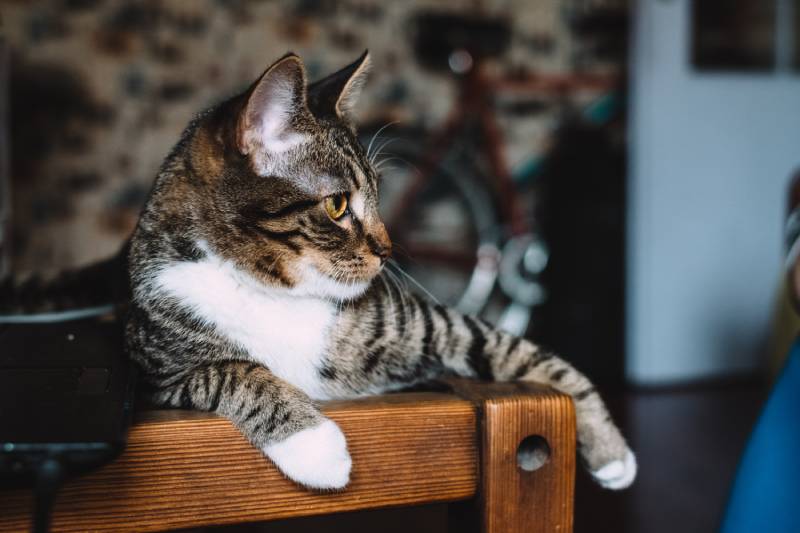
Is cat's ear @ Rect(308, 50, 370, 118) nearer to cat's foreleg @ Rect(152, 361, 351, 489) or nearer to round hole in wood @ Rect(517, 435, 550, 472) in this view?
cat's foreleg @ Rect(152, 361, 351, 489)

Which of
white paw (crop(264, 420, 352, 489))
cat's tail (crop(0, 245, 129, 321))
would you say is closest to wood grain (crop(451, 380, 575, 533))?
Result: white paw (crop(264, 420, 352, 489))

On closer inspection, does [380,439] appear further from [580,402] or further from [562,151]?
[562,151]

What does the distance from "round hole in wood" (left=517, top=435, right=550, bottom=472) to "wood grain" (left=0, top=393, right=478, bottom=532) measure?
4 cm

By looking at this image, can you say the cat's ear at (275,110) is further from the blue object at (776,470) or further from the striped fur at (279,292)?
the blue object at (776,470)

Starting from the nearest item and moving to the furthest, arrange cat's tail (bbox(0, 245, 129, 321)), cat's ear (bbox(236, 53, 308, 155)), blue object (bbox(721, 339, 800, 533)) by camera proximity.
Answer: cat's ear (bbox(236, 53, 308, 155)) → blue object (bbox(721, 339, 800, 533)) → cat's tail (bbox(0, 245, 129, 321))

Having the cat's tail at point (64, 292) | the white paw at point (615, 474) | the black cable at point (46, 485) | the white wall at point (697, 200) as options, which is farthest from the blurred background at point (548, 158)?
the black cable at point (46, 485)

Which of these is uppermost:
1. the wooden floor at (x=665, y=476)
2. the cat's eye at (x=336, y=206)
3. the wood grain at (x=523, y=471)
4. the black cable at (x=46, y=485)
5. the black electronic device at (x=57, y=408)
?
the cat's eye at (x=336, y=206)

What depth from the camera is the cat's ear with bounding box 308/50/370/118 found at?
0.88m

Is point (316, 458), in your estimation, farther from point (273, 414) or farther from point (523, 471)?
point (523, 471)

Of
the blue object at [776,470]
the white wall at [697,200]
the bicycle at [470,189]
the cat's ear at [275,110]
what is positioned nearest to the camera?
the cat's ear at [275,110]

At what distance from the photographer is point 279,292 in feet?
2.48

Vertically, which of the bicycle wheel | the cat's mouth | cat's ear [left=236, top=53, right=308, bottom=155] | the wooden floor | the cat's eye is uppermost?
cat's ear [left=236, top=53, right=308, bottom=155]

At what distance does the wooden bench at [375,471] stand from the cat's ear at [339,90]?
15.4 inches

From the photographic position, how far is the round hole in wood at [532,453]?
64 cm
